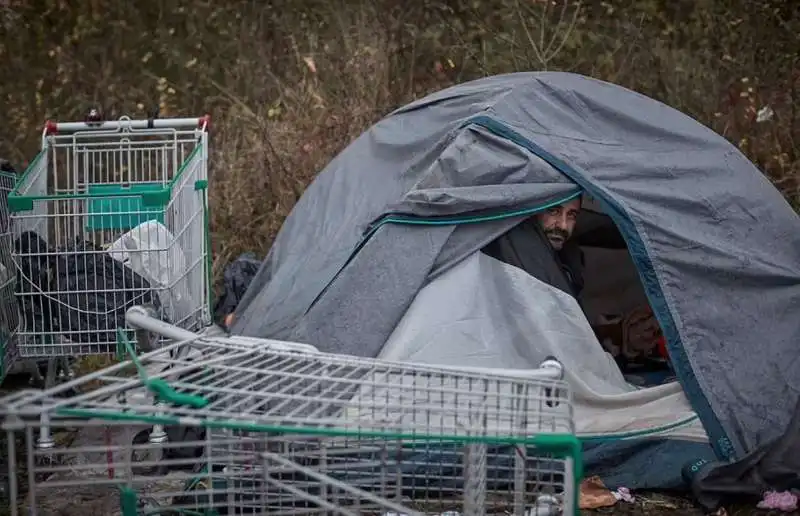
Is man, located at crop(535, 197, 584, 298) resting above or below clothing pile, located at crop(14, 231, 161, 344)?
above

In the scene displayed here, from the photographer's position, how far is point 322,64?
322 inches

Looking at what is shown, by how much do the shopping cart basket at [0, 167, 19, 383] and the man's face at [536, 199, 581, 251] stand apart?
229cm

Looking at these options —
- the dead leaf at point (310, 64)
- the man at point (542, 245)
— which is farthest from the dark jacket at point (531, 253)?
the dead leaf at point (310, 64)

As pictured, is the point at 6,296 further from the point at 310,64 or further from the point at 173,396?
the point at 310,64

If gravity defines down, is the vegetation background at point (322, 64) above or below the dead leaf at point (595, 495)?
above

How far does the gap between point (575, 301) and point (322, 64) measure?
13.0ft

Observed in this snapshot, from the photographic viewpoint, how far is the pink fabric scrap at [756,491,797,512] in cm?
436

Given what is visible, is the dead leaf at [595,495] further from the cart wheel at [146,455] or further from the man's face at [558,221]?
the cart wheel at [146,455]

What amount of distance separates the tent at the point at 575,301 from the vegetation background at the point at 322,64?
2.59m

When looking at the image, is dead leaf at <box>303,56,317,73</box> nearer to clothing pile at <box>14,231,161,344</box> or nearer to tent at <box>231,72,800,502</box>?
tent at <box>231,72,800,502</box>

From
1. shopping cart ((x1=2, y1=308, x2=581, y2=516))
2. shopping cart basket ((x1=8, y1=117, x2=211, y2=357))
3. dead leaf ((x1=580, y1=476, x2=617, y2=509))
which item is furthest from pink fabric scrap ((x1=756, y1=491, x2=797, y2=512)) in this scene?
shopping cart basket ((x1=8, y1=117, x2=211, y2=357))

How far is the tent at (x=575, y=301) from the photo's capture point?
4543mm

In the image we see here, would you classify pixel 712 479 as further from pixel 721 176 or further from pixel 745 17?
pixel 745 17

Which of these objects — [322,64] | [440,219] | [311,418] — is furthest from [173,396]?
[322,64]
